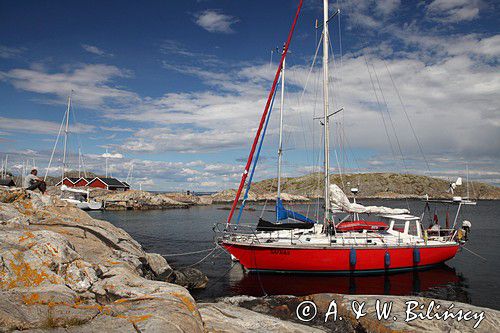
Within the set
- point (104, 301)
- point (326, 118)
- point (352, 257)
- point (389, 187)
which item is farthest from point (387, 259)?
point (389, 187)

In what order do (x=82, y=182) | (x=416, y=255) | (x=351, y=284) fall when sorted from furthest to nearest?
(x=82, y=182) → (x=416, y=255) → (x=351, y=284)

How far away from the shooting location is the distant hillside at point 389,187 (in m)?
156

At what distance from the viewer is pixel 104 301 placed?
8516mm

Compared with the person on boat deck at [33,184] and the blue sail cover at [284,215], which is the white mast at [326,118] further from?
the person on boat deck at [33,184]

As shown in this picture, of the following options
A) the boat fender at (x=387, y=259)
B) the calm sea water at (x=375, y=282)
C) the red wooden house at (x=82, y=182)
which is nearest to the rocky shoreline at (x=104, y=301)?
the calm sea water at (x=375, y=282)

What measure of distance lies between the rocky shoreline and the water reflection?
13.1ft

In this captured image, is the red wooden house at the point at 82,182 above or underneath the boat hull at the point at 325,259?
above

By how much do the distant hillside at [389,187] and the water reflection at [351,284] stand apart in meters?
129

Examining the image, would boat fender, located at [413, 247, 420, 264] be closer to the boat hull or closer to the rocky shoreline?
the boat hull

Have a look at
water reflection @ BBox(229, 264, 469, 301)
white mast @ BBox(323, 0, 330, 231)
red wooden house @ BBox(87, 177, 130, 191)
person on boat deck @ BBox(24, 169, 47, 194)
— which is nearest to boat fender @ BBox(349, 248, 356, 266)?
water reflection @ BBox(229, 264, 469, 301)

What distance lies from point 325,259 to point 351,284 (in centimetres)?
204

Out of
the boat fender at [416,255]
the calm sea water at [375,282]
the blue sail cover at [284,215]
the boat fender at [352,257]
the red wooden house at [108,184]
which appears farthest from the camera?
the red wooden house at [108,184]

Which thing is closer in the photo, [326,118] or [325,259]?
[325,259]

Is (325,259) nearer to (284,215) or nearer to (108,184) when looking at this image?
(284,215)
